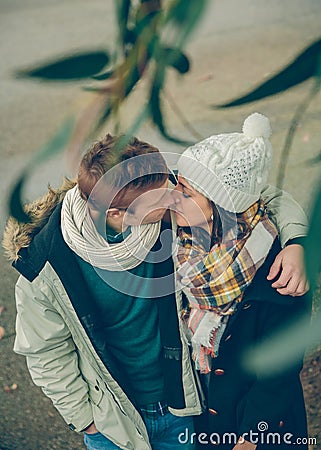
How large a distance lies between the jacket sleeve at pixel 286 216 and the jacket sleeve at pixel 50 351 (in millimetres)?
683

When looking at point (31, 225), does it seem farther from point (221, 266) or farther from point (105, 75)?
point (105, 75)

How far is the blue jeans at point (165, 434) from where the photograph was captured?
2322mm

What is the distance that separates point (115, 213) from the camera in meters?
1.92

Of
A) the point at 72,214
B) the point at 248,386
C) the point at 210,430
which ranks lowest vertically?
the point at 210,430

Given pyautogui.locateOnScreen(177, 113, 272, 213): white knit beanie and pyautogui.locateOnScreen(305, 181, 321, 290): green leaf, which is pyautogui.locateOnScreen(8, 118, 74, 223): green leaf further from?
pyautogui.locateOnScreen(177, 113, 272, 213): white knit beanie

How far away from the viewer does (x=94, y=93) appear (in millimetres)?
738

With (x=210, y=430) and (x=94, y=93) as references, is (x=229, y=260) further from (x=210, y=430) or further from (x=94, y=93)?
(x=94, y=93)

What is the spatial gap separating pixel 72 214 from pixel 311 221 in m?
1.33

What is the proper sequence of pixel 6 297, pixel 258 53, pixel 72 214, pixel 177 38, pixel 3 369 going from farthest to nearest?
pixel 258 53, pixel 6 297, pixel 3 369, pixel 72 214, pixel 177 38

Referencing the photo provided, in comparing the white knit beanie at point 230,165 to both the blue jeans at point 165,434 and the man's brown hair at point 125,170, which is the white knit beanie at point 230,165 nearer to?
the man's brown hair at point 125,170

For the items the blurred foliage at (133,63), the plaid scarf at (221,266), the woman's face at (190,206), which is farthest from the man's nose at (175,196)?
the blurred foliage at (133,63)

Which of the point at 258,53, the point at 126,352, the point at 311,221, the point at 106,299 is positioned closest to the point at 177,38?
the point at 311,221

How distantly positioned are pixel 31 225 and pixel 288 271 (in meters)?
0.73

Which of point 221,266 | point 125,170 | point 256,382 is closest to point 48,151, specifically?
point 125,170
